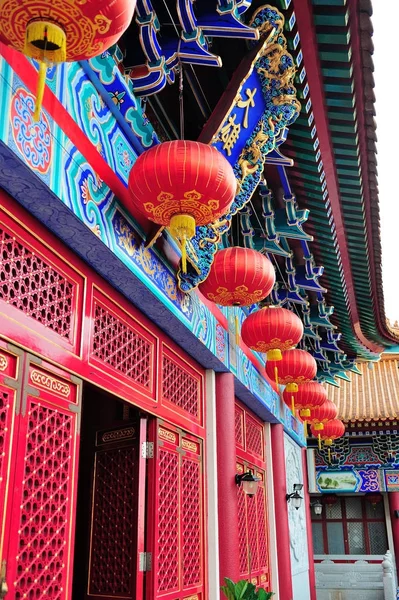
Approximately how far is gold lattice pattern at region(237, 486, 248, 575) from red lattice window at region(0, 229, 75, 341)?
4394 millimetres

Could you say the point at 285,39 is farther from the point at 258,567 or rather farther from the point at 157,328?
the point at 258,567

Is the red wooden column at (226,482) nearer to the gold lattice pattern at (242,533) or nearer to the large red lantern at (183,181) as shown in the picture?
the gold lattice pattern at (242,533)

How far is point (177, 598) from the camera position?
16.4ft

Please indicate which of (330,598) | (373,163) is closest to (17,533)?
(373,163)

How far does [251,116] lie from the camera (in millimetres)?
4734

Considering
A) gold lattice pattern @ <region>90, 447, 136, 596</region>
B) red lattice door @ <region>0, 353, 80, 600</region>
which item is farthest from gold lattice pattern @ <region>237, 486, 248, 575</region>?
red lattice door @ <region>0, 353, 80, 600</region>

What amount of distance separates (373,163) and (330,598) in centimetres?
1104

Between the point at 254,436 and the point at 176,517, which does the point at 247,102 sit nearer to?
the point at 176,517

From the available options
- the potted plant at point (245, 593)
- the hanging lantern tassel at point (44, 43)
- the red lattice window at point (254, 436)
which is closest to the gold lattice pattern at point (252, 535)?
the red lattice window at point (254, 436)

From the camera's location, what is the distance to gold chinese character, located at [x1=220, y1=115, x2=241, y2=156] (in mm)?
4457

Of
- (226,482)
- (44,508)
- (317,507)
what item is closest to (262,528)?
(226,482)

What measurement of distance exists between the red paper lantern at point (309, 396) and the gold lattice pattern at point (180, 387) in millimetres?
3597

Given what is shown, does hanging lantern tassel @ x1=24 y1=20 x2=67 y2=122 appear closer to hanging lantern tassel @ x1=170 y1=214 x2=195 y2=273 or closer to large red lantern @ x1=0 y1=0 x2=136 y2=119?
large red lantern @ x1=0 y1=0 x2=136 y2=119

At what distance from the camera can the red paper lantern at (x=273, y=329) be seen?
582 cm
